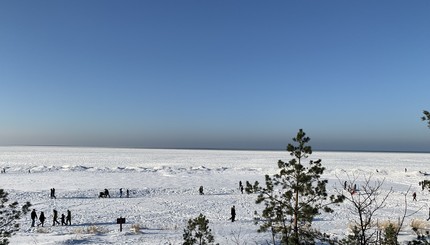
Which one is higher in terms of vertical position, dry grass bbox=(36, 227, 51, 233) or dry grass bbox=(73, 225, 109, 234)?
dry grass bbox=(73, 225, 109, 234)

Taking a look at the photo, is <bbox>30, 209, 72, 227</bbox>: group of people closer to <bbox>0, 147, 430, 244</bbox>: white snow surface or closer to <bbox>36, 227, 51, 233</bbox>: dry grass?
<bbox>0, 147, 430, 244</bbox>: white snow surface

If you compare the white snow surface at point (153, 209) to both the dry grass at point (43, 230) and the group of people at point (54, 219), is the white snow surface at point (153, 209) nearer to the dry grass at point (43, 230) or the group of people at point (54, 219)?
the dry grass at point (43, 230)

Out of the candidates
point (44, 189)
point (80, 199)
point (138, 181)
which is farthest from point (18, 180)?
point (80, 199)

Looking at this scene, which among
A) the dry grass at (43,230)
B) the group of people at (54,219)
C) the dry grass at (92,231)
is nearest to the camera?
the dry grass at (92,231)

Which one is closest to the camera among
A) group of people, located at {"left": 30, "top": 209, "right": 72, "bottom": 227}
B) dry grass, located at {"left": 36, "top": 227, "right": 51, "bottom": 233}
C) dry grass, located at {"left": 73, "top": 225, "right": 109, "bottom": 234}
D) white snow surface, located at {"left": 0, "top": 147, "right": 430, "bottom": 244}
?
white snow surface, located at {"left": 0, "top": 147, "right": 430, "bottom": 244}

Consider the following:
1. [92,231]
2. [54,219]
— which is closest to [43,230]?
[54,219]

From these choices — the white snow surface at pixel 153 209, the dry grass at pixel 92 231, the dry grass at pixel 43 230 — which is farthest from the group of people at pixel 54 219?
the dry grass at pixel 92 231

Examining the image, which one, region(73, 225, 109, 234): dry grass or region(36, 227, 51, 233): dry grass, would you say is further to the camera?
region(36, 227, 51, 233): dry grass

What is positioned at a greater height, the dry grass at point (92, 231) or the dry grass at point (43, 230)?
the dry grass at point (92, 231)

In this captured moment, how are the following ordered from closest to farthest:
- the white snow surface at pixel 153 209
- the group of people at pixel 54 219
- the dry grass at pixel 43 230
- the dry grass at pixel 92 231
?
the white snow surface at pixel 153 209
the dry grass at pixel 92 231
the dry grass at pixel 43 230
the group of people at pixel 54 219

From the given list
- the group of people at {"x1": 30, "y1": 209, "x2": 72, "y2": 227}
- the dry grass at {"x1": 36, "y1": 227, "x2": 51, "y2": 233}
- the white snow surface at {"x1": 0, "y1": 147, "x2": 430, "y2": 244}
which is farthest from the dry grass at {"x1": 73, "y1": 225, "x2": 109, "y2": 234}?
the group of people at {"x1": 30, "y1": 209, "x2": 72, "y2": 227}

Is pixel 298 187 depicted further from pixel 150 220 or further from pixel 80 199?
pixel 80 199

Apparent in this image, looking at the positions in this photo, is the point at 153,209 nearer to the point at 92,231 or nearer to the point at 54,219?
the point at 54,219

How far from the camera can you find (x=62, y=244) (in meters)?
16.1
